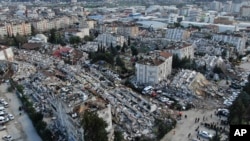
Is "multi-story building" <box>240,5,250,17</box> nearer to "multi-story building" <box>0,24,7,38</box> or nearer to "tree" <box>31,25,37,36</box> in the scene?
"tree" <box>31,25,37,36</box>

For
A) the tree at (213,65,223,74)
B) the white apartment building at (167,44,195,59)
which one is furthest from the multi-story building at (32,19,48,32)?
the tree at (213,65,223,74)

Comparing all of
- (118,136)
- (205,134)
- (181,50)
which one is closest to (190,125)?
(205,134)

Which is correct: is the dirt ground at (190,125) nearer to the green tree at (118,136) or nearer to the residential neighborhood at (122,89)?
the residential neighborhood at (122,89)

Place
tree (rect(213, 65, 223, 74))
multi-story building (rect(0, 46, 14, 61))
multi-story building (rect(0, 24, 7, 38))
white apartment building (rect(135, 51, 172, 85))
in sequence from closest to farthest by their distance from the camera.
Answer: white apartment building (rect(135, 51, 172, 85)) < tree (rect(213, 65, 223, 74)) < multi-story building (rect(0, 46, 14, 61)) < multi-story building (rect(0, 24, 7, 38))

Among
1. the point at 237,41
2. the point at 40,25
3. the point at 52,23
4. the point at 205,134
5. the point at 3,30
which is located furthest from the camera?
the point at 52,23

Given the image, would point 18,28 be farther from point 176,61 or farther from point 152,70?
point 152,70

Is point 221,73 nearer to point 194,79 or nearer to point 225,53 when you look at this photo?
point 194,79
